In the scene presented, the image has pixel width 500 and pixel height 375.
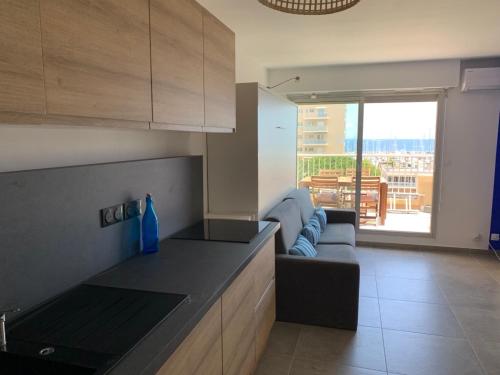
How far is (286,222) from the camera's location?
3105mm

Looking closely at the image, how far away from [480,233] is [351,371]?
11.1 feet

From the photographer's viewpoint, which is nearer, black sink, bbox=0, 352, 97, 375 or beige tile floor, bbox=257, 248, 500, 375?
black sink, bbox=0, 352, 97, 375

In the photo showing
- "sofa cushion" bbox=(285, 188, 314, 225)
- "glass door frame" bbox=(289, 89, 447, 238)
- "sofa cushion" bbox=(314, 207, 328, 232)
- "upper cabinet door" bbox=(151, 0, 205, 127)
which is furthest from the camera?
"glass door frame" bbox=(289, 89, 447, 238)

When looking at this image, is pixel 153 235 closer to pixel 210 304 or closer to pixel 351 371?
pixel 210 304

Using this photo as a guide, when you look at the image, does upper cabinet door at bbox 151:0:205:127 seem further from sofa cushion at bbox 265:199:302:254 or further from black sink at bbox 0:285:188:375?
sofa cushion at bbox 265:199:302:254

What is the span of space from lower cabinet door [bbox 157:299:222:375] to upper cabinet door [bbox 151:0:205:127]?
826 millimetres

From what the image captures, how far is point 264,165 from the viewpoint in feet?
10.5

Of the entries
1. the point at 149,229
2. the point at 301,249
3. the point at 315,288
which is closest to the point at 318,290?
the point at 315,288

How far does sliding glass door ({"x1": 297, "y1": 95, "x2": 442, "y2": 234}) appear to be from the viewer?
16.4 ft

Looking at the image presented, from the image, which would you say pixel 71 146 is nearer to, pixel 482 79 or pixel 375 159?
pixel 375 159

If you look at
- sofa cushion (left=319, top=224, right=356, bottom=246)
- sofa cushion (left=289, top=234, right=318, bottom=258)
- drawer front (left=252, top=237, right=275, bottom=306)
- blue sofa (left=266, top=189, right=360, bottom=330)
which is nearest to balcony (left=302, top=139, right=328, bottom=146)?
sofa cushion (left=319, top=224, right=356, bottom=246)

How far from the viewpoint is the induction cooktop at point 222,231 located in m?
2.23

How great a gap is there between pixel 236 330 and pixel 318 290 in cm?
117

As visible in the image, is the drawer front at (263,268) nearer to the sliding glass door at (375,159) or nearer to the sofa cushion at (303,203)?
the sofa cushion at (303,203)
